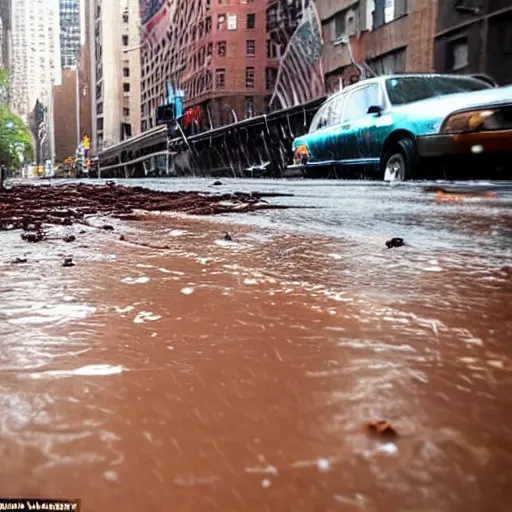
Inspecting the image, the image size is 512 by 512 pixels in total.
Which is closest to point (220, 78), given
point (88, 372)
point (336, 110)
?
point (336, 110)

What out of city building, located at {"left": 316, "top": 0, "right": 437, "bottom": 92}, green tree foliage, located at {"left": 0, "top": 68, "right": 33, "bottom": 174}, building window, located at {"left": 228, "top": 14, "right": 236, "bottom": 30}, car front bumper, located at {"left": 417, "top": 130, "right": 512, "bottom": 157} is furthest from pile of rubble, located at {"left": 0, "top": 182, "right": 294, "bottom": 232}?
green tree foliage, located at {"left": 0, "top": 68, "right": 33, "bottom": 174}

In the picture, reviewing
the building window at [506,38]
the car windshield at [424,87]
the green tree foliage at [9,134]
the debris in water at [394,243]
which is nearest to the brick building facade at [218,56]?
the building window at [506,38]

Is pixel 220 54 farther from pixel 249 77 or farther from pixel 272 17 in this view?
pixel 272 17

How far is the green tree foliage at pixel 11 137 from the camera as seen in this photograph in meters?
42.9

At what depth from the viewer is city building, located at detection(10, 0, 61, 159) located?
79125 mm

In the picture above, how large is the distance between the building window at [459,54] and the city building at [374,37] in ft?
1.29

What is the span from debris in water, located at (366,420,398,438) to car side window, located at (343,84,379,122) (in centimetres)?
720

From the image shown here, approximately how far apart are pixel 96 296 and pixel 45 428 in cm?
65

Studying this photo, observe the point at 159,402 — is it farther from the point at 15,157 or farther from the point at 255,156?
the point at 15,157

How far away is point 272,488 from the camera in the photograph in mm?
506

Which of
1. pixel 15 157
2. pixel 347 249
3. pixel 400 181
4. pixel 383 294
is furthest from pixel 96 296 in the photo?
pixel 15 157

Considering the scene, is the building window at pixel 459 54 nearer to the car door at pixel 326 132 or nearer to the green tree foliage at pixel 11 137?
the car door at pixel 326 132

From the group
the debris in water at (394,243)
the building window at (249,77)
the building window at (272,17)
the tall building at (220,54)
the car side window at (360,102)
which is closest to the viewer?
the debris in water at (394,243)

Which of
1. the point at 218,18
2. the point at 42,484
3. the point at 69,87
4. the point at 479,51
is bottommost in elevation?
the point at 42,484
